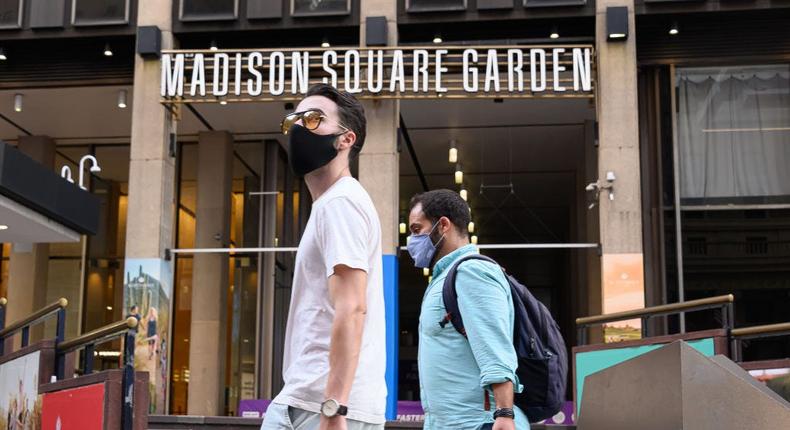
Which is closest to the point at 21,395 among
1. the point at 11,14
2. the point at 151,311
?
the point at 151,311

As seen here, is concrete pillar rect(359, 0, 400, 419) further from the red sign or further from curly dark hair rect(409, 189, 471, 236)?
curly dark hair rect(409, 189, 471, 236)

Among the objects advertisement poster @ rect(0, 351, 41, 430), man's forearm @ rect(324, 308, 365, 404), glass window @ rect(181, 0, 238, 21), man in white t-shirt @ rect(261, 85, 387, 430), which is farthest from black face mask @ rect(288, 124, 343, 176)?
glass window @ rect(181, 0, 238, 21)

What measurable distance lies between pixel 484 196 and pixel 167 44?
10.2 metres

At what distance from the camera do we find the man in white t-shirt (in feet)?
10.7

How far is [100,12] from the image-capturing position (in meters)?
20.1

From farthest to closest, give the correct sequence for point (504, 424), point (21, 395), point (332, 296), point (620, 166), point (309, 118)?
point (620, 166)
point (21, 395)
point (504, 424)
point (309, 118)
point (332, 296)

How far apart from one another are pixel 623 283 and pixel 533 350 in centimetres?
1374

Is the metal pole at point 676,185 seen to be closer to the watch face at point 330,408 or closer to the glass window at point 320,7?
the glass window at point 320,7

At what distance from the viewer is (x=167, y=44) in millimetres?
19766

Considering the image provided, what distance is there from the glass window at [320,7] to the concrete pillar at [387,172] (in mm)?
353

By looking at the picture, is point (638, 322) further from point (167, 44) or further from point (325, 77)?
point (167, 44)

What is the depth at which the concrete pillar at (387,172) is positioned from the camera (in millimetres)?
18688

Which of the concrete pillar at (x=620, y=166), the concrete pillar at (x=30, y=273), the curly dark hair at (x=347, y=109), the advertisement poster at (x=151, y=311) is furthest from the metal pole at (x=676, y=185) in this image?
the curly dark hair at (x=347, y=109)

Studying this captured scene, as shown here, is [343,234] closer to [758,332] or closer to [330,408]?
[330,408]
